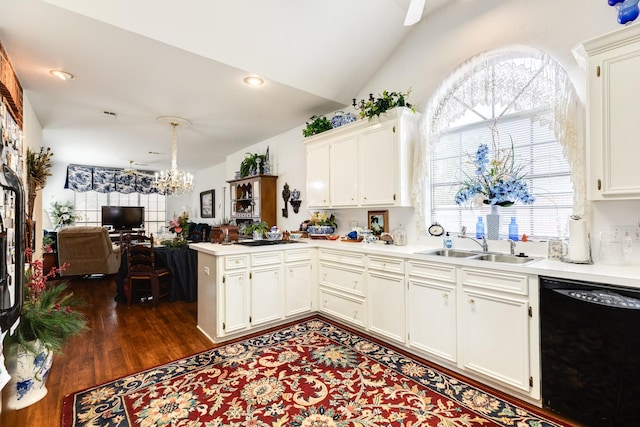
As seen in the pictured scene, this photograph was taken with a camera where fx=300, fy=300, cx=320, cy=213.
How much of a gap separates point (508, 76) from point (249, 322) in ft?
10.9

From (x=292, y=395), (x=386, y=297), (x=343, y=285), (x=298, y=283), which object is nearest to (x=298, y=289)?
(x=298, y=283)

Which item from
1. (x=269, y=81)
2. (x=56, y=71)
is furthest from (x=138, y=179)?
(x=269, y=81)

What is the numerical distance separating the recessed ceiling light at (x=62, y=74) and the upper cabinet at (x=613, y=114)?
4291 millimetres

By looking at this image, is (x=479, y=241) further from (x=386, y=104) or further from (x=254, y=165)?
(x=254, y=165)

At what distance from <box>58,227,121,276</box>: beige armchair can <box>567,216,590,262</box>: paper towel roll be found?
6.66 meters

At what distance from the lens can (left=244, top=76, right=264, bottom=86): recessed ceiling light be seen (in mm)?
3152

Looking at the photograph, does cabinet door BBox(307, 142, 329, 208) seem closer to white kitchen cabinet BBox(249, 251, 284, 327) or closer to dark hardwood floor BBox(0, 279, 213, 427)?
white kitchen cabinet BBox(249, 251, 284, 327)

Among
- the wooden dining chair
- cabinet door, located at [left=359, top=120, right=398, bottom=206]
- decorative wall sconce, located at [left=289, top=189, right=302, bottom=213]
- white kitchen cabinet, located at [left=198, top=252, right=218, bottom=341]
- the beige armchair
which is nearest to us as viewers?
white kitchen cabinet, located at [left=198, top=252, right=218, bottom=341]

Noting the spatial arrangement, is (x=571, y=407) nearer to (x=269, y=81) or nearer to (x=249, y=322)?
(x=249, y=322)

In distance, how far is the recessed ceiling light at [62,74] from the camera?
2.88m

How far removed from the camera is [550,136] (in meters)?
2.42

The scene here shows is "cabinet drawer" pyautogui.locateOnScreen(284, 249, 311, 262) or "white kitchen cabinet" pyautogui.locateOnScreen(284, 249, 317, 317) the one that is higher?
"cabinet drawer" pyautogui.locateOnScreen(284, 249, 311, 262)

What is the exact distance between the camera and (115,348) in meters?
2.82

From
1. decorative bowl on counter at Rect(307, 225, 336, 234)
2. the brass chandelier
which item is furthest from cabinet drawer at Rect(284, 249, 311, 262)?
the brass chandelier
